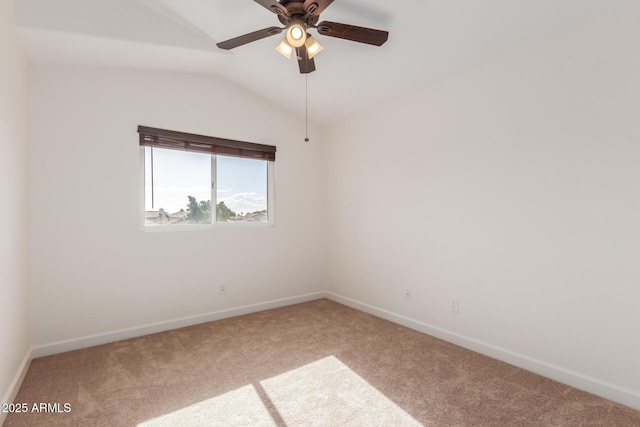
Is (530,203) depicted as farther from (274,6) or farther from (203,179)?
(203,179)

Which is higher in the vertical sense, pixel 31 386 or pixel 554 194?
pixel 554 194

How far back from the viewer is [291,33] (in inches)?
73.9

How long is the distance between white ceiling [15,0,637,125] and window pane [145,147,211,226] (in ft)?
2.93

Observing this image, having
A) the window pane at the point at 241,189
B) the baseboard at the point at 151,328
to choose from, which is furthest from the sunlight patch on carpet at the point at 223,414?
the window pane at the point at 241,189

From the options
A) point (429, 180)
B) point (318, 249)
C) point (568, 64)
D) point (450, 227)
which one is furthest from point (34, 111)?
point (568, 64)

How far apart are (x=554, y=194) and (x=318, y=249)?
2768 mm

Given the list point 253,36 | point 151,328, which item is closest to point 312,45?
point 253,36

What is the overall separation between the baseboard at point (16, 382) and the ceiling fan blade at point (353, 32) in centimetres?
289

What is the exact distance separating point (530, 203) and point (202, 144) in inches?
122

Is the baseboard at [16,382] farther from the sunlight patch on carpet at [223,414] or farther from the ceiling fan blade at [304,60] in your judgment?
the ceiling fan blade at [304,60]

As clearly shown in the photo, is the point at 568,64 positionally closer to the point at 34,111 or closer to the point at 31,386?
the point at 34,111

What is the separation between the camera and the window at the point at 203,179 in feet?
10.2

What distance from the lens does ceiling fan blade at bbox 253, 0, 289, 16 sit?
1.69 metres

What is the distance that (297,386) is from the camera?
82.6 inches
